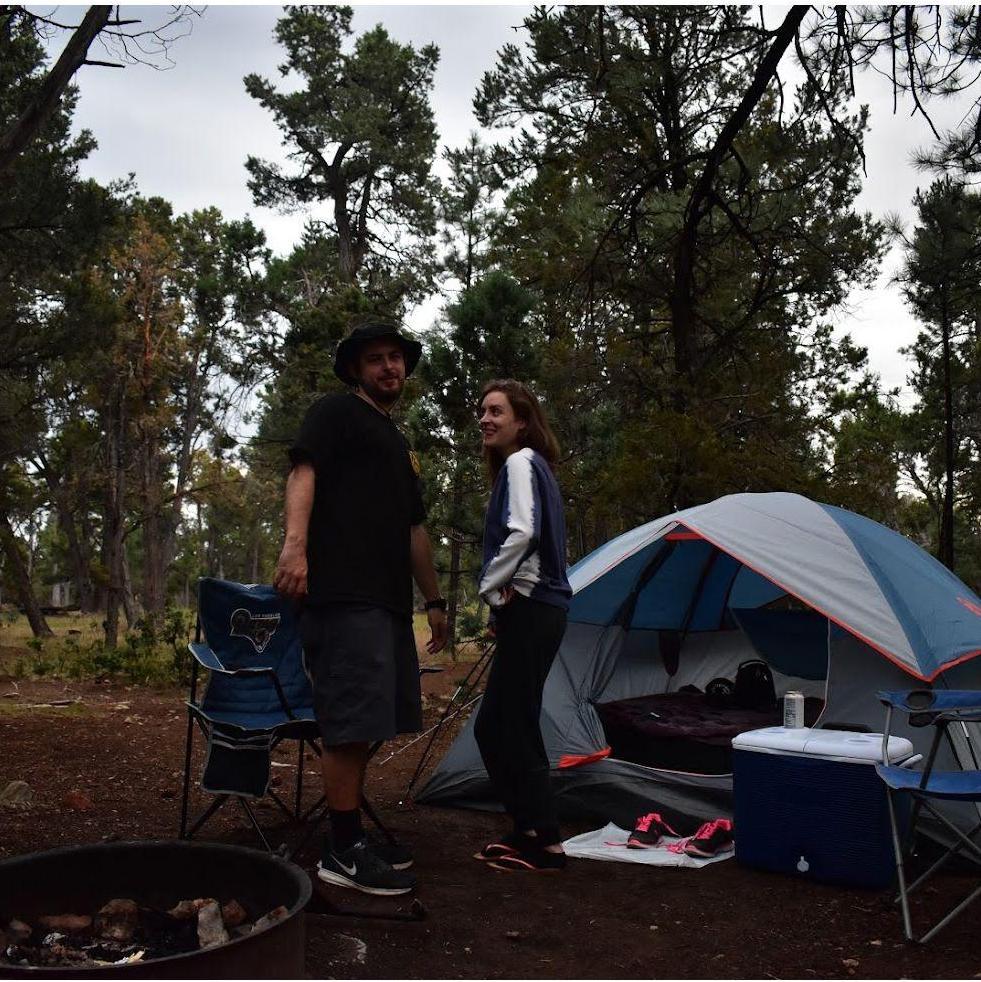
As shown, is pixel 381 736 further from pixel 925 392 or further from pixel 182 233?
pixel 182 233

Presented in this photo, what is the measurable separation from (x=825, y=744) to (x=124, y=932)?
2497mm

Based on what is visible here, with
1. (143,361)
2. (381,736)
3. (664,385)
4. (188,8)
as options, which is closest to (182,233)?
(143,361)

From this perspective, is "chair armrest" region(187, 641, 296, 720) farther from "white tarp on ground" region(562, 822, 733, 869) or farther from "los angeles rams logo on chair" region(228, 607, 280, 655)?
"white tarp on ground" region(562, 822, 733, 869)

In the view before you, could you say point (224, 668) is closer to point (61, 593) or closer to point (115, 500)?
point (115, 500)

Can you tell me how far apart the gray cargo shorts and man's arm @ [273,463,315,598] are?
16cm

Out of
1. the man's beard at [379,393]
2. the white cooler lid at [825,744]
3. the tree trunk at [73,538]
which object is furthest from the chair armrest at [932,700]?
the tree trunk at [73,538]

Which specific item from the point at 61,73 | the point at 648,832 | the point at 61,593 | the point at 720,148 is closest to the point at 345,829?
the point at 648,832

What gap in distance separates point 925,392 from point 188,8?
12926 mm

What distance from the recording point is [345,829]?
11.3 ft

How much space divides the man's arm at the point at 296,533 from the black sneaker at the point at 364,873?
863 mm

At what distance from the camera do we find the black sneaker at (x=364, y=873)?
3.42 m

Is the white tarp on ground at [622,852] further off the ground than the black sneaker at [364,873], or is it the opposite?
the black sneaker at [364,873]

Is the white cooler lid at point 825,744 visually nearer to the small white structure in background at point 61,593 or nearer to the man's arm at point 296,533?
the man's arm at point 296,533

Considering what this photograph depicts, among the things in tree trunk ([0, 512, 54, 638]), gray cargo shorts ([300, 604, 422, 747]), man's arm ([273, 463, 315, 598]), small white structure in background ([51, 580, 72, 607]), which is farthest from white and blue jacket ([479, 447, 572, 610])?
small white structure in background ([51, 580, 72, 607])
